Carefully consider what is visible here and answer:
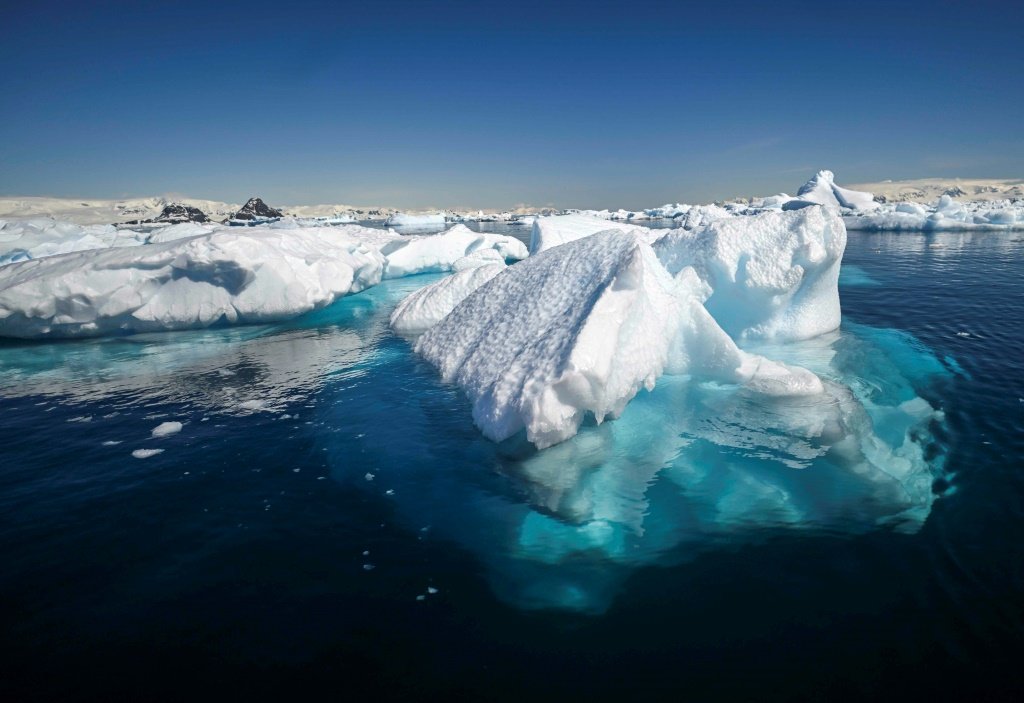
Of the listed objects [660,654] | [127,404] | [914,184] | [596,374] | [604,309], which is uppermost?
[914,184]

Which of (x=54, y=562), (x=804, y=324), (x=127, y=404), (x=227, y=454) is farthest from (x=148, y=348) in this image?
(x=804, y=324)

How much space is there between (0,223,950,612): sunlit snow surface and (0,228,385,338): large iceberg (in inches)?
100.0

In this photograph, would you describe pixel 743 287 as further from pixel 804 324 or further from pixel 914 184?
pixel 914 184

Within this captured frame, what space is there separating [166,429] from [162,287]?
887cm

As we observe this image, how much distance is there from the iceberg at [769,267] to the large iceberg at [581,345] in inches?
50.6

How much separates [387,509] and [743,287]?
917cm

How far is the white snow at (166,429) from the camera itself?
8267 mm

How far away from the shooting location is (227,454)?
296 inches

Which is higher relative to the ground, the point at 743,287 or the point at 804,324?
the point at 743,287

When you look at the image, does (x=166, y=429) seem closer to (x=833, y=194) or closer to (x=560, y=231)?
(x=560, y=231)

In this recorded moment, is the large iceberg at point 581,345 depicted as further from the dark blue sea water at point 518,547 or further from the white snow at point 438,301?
the white snow at point 438,301

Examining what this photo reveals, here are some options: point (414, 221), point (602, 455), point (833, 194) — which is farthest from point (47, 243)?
point (833, 194)

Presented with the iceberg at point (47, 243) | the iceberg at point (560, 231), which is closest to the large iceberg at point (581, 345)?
the iceberg at point (560, 231)

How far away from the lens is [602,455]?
705 cm
